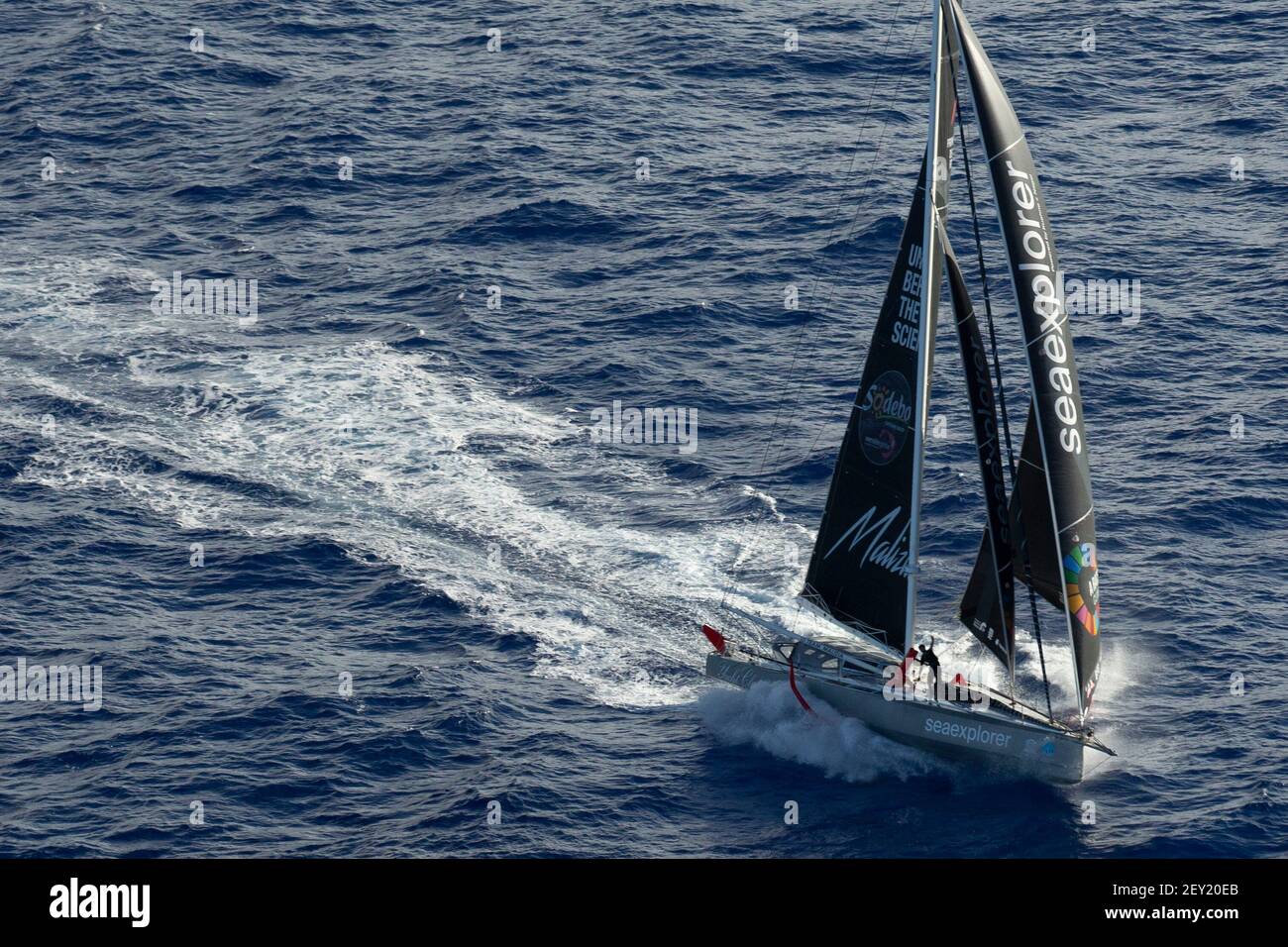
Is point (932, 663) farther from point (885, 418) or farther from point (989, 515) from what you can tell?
point (885, 418)

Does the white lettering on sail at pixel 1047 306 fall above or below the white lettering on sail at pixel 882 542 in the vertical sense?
above

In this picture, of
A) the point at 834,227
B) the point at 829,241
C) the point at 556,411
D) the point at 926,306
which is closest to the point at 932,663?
the point at 926,306

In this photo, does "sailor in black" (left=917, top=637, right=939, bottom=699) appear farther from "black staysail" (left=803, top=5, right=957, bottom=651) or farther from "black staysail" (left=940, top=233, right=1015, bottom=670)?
"black staysail" (left=940, top=233, right=1015, bottom=670)

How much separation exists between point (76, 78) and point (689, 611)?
68.1m

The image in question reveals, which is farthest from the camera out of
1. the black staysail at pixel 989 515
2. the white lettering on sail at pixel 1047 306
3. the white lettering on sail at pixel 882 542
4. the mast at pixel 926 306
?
the white lettering on sail at pixel 882 542

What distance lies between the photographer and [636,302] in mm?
100750

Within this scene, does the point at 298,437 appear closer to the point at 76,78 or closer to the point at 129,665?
the point at 129,665

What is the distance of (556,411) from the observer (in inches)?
3686

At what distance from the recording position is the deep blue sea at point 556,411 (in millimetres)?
68125

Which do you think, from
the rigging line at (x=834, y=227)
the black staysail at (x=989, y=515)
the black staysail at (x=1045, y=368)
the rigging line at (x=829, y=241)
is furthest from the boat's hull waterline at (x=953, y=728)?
the rigging line at (x=834, y=227)

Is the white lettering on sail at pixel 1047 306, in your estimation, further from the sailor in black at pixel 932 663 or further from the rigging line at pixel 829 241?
the rigging line at pixel 829 241
